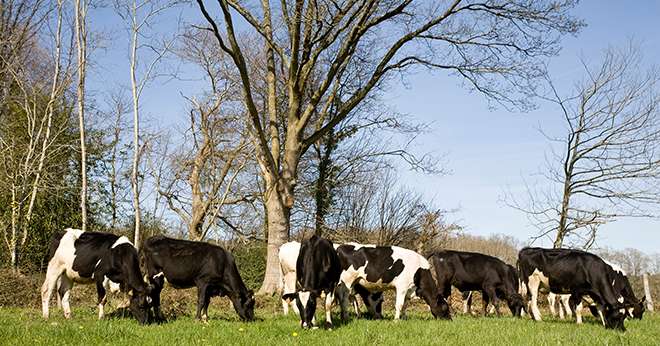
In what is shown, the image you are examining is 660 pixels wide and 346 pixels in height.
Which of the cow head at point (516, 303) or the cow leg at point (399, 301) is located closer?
the cow leg at point (399, 301)

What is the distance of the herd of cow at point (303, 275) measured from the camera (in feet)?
41.9

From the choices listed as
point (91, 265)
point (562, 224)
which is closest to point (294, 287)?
point (91, 265)

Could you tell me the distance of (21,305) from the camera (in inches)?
671

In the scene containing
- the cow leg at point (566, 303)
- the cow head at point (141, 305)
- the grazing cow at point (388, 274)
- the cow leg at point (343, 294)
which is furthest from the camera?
the cow leg at point (566, 303)

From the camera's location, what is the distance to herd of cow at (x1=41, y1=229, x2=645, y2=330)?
1276cm

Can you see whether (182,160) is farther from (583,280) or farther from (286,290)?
(583,280)

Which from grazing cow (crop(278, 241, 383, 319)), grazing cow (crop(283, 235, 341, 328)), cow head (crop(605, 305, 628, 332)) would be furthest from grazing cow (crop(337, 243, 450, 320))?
cow head (crop(605, 305, 628, 332))

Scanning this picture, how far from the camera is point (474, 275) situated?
17891mm

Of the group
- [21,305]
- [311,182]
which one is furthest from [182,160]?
[21,305]

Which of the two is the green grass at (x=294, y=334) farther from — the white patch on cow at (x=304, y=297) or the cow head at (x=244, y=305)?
the cow head at (x=244, y=305)

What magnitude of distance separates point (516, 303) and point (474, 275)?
1382 mm

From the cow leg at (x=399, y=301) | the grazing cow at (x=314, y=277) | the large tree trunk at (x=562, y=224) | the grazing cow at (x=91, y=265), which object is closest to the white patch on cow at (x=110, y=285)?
the grazing cow at (x=91, y=265)

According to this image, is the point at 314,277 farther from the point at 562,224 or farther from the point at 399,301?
the point at 562,224

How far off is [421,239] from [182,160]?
46.9 feet
